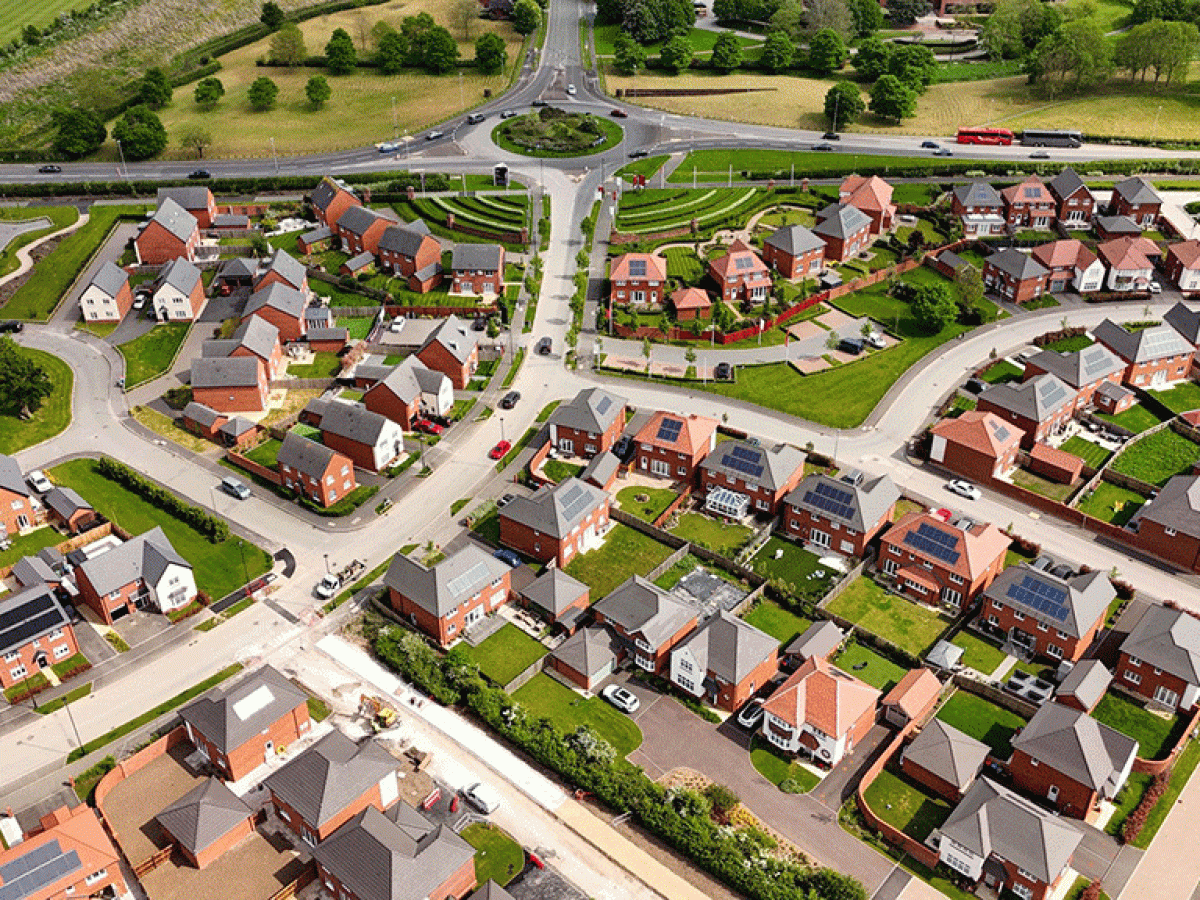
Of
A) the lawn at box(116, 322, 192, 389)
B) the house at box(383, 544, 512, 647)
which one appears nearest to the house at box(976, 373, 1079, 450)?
the house at box(383, 544, 512, 647)

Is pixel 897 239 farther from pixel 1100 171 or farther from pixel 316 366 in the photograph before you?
pixel 316 366

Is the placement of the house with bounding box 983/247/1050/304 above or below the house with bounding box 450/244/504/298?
below

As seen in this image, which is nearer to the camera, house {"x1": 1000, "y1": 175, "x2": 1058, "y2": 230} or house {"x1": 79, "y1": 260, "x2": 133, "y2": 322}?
house {"x1": 79, "y1": 260, "x2": 133, "y2": 322}

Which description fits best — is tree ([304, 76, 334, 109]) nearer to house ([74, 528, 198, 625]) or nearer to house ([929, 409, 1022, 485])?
house ([74, 528, 198, 625])

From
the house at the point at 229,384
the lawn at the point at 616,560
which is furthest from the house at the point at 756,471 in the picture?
the house at the point at 229,384

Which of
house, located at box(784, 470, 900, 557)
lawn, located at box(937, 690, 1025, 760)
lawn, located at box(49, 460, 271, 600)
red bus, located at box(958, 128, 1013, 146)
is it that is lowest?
lawn, located at box(937, 690, 1025, 760)

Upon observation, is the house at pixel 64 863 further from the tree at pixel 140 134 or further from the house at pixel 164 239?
the tree at pixel 140 134

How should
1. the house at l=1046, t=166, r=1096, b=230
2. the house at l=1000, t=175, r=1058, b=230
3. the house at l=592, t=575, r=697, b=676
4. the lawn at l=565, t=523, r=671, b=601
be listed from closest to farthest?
the house at l=592, t=575, r=697, b=676
the lawn at l=565, t=523, r=671, b=601
the house at l=1000, t=175, r=1058, b=230
the house at l=1046, t=166, r=1096, b=230
